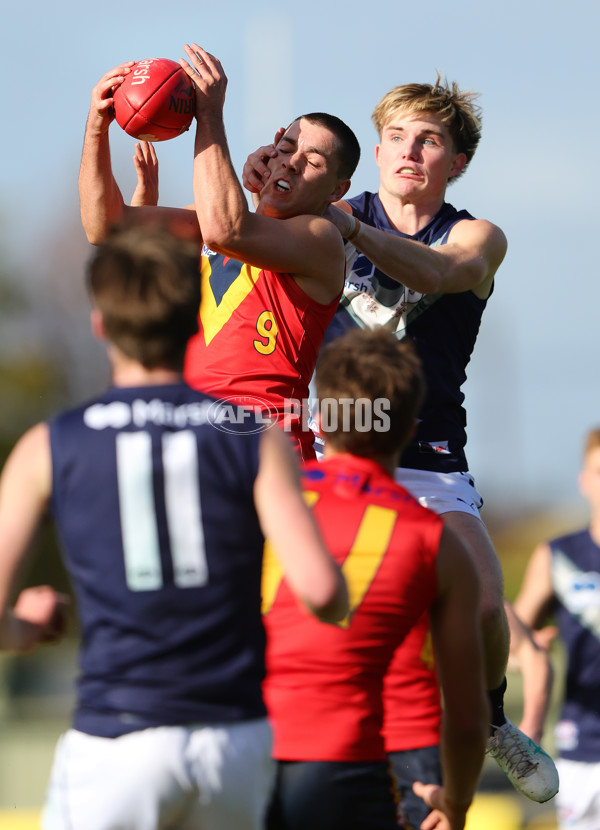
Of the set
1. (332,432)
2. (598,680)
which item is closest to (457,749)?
(332,432)

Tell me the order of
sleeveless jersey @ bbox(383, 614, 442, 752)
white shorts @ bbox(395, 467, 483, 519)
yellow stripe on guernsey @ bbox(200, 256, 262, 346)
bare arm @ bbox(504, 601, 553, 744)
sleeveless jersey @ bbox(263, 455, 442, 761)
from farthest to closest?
bare arm @ bbox(504, 601, 553, 744), white shorts @ bbox(395, 467, 483, 519), yellow stripe on guernsey @ bbox(200, 256, 262, 346), sleeveless jersey @ bbox(383, 614, 442, 752), sleeveless jersey @ bbox(263, 455, 442, 761)

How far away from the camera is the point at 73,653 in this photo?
27.4 meters

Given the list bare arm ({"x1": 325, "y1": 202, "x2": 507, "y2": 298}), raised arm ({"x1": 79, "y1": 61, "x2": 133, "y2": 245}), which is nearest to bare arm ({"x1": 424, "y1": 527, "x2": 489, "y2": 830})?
bare arm ({"x1": 325, "y1": 202, "x2": 507, "y2": 298})

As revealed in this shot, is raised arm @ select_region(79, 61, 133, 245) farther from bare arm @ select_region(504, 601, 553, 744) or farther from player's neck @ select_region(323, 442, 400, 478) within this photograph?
bare arm @ select_region(504, 601, 553, 744)

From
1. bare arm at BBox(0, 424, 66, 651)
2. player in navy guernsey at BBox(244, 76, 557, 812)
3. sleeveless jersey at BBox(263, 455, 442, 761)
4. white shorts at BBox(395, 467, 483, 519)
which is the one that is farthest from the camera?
white shorts at BBox(395, 467, 483, 519)

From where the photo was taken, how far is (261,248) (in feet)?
17.0

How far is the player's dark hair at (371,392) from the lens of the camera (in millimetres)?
3531

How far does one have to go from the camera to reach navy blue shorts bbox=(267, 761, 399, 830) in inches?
134

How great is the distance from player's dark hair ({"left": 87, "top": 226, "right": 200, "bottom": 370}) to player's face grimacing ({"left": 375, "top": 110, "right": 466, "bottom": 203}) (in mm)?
3411

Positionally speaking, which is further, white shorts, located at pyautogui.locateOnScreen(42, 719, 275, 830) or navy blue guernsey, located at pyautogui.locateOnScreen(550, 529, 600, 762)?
navy blue guernsey, located at pyautogui.locateOnScreen(550, 529, 600, 762)

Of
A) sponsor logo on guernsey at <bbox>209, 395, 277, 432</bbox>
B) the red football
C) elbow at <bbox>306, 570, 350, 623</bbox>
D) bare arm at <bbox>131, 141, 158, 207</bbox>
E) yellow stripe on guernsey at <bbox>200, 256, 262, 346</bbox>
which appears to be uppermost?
the red football

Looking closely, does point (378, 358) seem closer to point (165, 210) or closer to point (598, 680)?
point (165, 210)

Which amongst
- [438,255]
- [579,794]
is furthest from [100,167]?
[579,794]

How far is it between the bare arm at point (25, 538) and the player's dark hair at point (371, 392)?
898 mm
